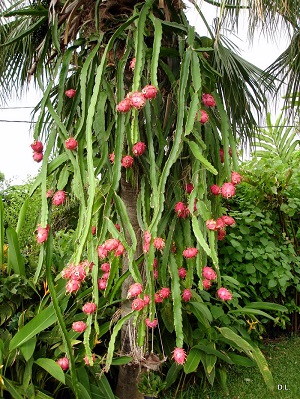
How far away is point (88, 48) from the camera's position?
6.14 feet

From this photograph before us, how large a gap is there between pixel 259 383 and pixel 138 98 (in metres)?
1.86

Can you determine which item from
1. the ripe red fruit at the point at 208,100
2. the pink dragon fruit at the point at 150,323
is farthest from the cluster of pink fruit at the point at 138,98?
the pink dragon fruit at the point at 150,323

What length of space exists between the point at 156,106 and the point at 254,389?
1650 mm

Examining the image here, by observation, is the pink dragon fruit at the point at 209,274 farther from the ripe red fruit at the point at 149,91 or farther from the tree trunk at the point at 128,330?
the ripe red fruit at the point at 149,91

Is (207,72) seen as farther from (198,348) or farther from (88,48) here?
(198,348)

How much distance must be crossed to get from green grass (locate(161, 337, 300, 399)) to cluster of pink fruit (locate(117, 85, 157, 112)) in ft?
5.05

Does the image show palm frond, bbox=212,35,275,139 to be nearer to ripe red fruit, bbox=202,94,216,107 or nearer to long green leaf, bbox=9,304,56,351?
ripe red fruit, bbox=202,94,216,107

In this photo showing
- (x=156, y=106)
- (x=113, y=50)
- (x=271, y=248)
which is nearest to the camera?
(x=156, y=106)

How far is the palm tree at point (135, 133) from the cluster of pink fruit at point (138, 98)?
23 mm

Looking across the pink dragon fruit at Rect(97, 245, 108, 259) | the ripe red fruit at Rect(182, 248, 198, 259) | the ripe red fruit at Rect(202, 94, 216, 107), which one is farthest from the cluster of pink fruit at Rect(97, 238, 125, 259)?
the ripe red fruit at Rect(202, 94, 216, 107)

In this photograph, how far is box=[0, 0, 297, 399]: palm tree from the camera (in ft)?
4.70

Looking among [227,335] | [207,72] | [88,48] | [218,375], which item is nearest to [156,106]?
[207,72]

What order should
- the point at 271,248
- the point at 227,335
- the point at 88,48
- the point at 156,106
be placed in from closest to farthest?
the point at 156,106
the point at 88,48
the point at 227,335
the point at 271,248

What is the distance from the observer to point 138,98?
1.31 metres
